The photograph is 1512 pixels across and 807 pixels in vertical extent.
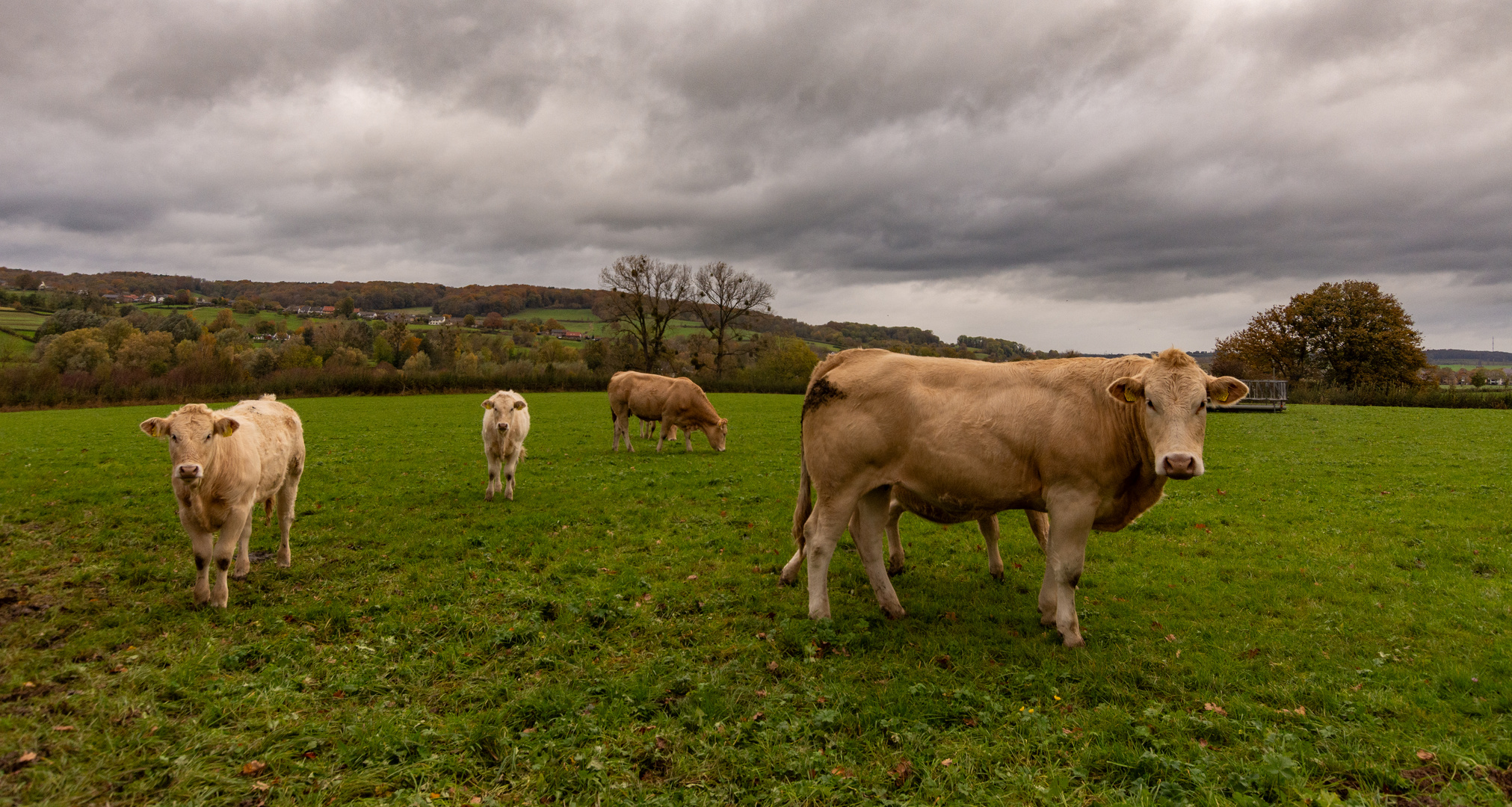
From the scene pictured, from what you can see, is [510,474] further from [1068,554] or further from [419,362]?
[419,362]

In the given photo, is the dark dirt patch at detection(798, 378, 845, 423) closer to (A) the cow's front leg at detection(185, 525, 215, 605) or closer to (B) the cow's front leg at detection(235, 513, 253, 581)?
(A) the cow's front leg at detection(185, 525, 215, 605)

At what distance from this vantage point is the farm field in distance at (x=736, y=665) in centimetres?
388

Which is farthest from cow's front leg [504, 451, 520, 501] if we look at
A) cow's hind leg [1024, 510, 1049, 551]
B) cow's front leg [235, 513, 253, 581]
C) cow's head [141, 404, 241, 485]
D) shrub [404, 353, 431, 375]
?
shrub [404, 353, 431, 375]

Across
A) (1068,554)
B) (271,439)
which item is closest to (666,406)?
(271,439)

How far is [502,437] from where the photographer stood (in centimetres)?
1284

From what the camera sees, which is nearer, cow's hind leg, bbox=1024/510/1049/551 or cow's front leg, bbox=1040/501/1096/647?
cow's front leg, bbox=1040/501/1096/647

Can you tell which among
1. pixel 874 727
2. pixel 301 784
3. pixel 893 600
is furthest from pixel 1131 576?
pixel 301 784

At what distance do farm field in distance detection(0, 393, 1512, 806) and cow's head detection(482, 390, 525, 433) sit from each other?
6.63ft

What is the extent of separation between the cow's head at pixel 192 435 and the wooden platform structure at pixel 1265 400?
46236 mm

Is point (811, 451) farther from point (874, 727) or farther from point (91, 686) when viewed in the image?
point (91, 686)

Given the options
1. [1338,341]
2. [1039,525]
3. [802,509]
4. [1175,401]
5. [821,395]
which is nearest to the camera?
[1175,401]

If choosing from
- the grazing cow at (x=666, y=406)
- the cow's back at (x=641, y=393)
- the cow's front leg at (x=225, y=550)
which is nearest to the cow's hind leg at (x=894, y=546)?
the cow's front leg at (x=225, y=550)

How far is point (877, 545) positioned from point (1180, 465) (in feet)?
9.55

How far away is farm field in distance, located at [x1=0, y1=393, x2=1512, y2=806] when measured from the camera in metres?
3.88
